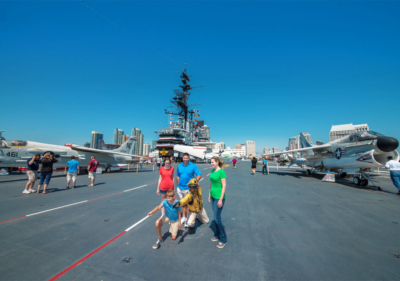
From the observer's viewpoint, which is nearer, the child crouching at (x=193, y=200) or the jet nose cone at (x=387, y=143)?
the child crouching at (x=193, y=200)

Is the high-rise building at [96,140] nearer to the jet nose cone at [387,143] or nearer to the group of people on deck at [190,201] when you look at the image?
the group of people on deck at [190,201]

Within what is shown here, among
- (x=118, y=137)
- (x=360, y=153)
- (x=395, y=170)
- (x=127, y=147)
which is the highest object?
(x=118, y=137)

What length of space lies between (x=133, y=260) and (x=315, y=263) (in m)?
2.99

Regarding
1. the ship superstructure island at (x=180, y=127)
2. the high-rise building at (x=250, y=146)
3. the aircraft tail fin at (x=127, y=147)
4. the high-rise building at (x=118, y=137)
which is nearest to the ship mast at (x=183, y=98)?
the ship superstructure island at (x=180, y=127)

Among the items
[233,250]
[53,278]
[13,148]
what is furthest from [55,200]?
[13,148]

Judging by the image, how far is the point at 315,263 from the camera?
2.69 m

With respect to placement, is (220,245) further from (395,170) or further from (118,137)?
(118,137)

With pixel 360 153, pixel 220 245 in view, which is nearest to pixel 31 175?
pixel 220 245

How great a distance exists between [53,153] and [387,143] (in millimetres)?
22121

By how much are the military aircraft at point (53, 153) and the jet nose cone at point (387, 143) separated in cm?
2066

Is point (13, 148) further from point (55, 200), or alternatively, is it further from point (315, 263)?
point (315, 263)

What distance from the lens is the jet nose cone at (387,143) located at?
837 cm

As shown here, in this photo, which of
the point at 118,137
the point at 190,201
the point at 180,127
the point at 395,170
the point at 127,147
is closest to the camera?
the point at 190,201

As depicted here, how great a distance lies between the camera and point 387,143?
333 inches
